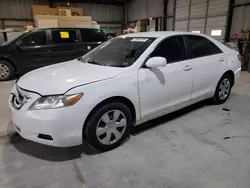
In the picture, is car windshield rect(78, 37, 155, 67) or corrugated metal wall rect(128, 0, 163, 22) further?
corrugated metal wall rect(128, 0, 163, 22)

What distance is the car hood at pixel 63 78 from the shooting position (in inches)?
72.9

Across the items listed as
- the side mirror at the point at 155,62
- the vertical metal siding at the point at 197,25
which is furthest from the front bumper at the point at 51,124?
the vertical metal siding at the point at 197,25

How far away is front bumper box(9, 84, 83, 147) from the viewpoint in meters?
1.76

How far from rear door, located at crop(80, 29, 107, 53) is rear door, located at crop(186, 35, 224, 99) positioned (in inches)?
157

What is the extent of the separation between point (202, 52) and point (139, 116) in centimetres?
149

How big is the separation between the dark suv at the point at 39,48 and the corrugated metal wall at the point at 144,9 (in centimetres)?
764

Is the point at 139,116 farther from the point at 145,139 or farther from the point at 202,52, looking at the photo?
the point at 202,52

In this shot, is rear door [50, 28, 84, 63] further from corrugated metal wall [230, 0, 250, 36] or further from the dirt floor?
corrugated metal wall [230, 0, 250, 36]

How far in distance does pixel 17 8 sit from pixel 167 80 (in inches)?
539

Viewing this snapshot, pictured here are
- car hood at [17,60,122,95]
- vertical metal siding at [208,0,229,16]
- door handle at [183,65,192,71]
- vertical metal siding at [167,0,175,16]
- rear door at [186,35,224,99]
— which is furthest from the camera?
vertical metal siding at [167,0,175,16]

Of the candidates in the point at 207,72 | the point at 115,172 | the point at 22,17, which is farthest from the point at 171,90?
the point at 22,17

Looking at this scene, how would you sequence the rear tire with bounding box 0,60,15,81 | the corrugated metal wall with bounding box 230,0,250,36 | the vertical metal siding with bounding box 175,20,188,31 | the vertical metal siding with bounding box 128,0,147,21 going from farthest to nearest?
1. the vertical metal siding with bounding box 128,0,147,21
2. the vertical metal siding with bounding box 175,20,188,31
3. the corrugated metal wall with bounding box 230,0,250,36
4. the rear tire with bounding box 0,60,15,81

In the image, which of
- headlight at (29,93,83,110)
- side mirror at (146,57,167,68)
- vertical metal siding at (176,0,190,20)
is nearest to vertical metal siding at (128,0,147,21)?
vertical metal siding at (176,0,190,20)

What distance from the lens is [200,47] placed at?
117 inches
